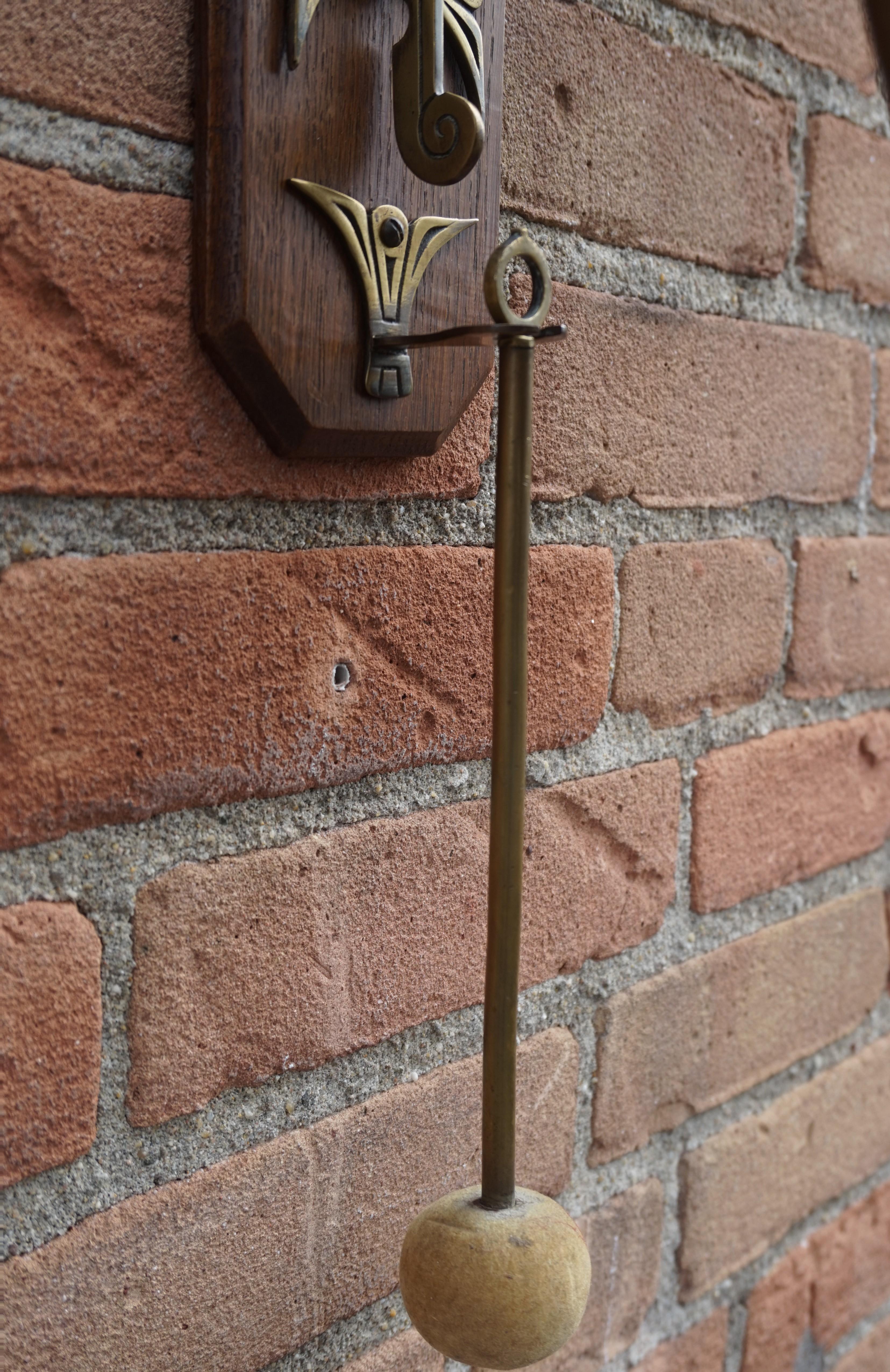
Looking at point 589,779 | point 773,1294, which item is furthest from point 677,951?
point 773,1294

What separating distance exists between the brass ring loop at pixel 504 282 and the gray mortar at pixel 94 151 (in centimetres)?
10

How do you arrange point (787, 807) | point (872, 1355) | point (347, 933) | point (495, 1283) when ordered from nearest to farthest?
point (495, 1283) < point (347, 933) < point (787, 807) < point (872, 1355)

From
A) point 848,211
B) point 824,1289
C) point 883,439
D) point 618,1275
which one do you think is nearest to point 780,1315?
point 824,1289

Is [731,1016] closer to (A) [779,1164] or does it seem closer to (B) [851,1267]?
(A) [779,1164]

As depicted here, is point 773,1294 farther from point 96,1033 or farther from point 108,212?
point 108,212

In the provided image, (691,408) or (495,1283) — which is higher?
(691,408)

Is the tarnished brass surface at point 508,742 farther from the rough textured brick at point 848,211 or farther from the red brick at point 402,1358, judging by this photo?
the rough textured brick at point 848,211

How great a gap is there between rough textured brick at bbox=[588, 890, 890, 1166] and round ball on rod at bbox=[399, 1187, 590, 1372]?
214mm

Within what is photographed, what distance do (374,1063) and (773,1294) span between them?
0.37m

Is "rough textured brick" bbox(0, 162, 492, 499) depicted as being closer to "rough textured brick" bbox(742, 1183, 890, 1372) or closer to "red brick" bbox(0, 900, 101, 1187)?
"red brick" bbox(0, 900, 101, 1187)

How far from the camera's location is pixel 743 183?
1.93ft

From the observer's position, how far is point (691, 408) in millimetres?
571

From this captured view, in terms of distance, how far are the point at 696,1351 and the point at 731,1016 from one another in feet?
0.57

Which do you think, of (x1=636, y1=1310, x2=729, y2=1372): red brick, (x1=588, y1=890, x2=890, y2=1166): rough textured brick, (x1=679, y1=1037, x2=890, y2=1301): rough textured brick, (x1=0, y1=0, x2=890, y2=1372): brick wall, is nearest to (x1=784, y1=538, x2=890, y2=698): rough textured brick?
(x1=0, y1=0, x2=890, y2=1372): brick wall
